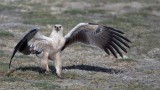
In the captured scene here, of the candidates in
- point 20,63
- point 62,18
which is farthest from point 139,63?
point 62,18

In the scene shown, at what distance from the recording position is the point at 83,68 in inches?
656

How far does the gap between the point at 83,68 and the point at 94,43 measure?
963 mm

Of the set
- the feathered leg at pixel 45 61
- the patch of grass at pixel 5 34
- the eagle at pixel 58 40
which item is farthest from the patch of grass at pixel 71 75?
the patch of grass at pixel 5 34

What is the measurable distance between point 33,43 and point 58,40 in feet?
2.03

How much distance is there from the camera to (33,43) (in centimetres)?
1500

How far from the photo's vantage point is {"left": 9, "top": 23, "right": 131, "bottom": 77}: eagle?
1475 cm

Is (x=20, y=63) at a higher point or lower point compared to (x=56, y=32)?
lower

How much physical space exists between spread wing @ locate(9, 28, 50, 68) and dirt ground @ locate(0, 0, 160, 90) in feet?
1.83

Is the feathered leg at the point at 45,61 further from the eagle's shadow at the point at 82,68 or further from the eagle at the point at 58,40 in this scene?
the eagle's shadow at the point at 82,68

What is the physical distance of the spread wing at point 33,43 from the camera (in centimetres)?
1470

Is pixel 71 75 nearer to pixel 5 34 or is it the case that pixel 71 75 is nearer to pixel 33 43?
pixel 33 43

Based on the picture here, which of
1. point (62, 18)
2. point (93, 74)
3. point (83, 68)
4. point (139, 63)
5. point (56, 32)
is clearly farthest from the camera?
point (62, 18)

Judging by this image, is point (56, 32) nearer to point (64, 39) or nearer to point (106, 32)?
point (64, 39)

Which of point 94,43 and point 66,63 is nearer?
point 94,43
